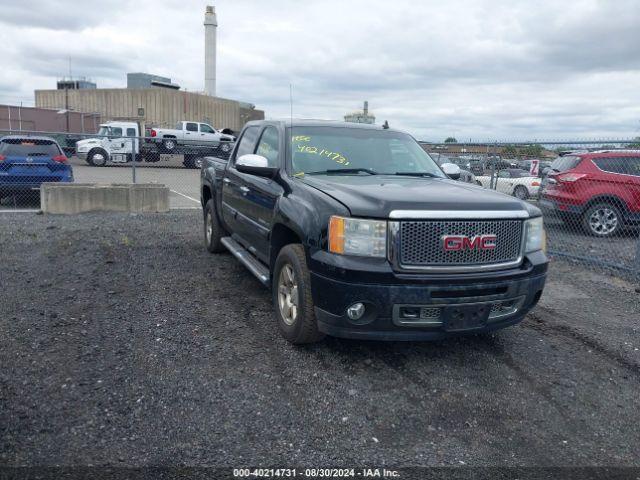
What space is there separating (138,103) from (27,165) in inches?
1473

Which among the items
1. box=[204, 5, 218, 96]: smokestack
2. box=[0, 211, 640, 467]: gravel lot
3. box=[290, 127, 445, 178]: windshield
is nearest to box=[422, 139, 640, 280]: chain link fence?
box=[0, 211, 640, 467]: gravel lot

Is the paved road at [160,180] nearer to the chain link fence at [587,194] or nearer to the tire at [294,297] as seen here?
the chain link fence at [587,194]

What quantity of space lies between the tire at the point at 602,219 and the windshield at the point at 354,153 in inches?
234

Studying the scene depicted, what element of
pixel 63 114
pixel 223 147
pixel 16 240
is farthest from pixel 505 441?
pixel 63 114

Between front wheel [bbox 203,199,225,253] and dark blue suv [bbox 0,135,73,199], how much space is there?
232 inches

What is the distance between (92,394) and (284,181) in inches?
88.8

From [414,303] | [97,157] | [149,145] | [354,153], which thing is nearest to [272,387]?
[414,303]

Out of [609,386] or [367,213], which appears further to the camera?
[609,386]

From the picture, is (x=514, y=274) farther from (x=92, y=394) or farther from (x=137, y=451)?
(x=92, y=394)

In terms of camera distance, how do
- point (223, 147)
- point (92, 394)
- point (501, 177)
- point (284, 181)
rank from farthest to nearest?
point (223, 147)
point (501, 177)
point (284, 181)
point (92, 394)

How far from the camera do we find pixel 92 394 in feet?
11.5

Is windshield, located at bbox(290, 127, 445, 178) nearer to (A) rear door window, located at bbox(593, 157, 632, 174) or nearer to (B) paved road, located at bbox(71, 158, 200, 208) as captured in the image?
(A) rear door window, located at bbox(593, 157, 632, 174)

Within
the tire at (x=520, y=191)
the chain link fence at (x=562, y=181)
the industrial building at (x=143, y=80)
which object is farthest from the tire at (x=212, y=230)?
the industrial building at (x=143, y=80)

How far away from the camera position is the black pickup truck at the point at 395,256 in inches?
147
